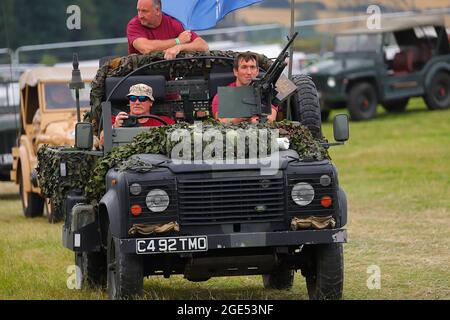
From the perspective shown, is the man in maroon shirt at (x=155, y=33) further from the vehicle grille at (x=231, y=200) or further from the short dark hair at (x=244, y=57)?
the vehicle grille at (x=231, y=200)

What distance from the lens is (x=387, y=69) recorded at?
32062mm

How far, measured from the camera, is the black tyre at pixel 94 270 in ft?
34.2

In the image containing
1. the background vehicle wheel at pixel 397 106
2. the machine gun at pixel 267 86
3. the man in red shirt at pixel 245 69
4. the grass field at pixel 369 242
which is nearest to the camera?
the machine gun at pixel 267 86

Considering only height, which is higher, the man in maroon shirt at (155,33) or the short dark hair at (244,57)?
the man in maroon shirt at (155,33)

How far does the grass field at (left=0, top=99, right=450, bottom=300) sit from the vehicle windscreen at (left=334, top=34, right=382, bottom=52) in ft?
20.7

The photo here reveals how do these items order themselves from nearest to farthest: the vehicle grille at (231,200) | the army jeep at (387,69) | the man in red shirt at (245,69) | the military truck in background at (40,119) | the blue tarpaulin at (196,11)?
the vehicle grille at (231,200), the man in red shirt at (245,69), the blue tarpaulin at (196,11), the military truck in background at (40,119), the army jeep at (387,69)

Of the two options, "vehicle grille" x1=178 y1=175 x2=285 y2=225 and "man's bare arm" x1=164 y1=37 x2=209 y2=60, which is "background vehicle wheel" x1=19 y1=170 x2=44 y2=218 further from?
"vehicle grille" x1=178 y1=175 x2=285 y2=225

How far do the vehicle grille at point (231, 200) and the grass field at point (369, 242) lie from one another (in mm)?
1386

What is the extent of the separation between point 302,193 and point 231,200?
18.4 inches

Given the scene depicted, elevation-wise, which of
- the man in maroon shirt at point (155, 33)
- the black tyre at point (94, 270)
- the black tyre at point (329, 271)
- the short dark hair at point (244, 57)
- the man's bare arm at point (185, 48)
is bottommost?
the black tyre at point (94, 270)

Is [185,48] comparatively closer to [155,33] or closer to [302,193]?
[155,33]

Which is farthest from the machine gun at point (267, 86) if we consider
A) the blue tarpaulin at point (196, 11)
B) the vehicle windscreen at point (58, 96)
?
the vehicle windscreen at point (58, 96)

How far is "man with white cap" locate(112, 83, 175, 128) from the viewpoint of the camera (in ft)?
32.5

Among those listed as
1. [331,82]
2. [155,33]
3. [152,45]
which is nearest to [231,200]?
[152,45]
